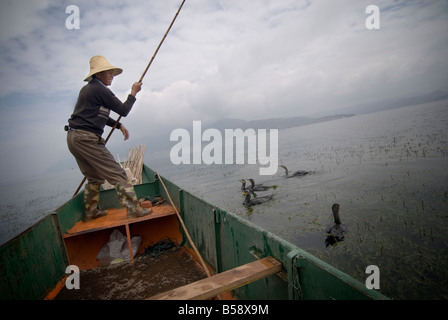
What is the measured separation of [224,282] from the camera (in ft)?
5.38

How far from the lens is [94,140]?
364cm

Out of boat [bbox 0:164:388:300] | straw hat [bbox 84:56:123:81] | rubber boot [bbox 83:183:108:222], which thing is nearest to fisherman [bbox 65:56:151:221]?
straw hat [bbox 84:56:123:81]

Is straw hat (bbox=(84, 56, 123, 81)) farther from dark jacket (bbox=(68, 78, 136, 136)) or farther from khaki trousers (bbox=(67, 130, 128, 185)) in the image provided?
khaki trousers (bbox=(67, 130, 128, 185))

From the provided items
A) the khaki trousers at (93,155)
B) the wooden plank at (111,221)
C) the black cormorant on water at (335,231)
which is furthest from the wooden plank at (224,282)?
the black cormorant on water at (335,231)

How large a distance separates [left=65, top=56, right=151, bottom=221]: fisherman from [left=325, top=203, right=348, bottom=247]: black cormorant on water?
4381 mm

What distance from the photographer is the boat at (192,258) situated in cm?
155

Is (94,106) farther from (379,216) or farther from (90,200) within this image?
(379,216)

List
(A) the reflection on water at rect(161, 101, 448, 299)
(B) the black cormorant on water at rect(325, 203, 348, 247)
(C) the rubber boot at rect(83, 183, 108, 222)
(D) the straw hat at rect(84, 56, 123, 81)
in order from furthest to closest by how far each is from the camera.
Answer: (B) the black cormorant on water at rect(325, 203, 348, 247) < (C) the rubber boot at rect(83, 183, 108, 222) < (A) the reflection on water at rect(161, 101, 448, 299) < (D) the straw hat at rect(84, 56, 123, 81)

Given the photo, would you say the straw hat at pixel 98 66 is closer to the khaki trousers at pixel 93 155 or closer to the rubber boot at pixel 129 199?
the khaki trousers at pixel 93 155

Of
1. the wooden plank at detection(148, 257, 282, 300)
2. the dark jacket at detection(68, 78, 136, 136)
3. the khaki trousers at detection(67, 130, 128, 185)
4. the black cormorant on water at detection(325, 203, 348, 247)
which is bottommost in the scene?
the black cormorant on water at detection(325, 203, 348, 247)

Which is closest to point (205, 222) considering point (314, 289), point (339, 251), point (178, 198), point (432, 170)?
point (178, 198)

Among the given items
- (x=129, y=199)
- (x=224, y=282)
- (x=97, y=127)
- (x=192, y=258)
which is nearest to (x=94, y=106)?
(x=97, y=127)

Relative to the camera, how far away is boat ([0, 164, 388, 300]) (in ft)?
5.07
